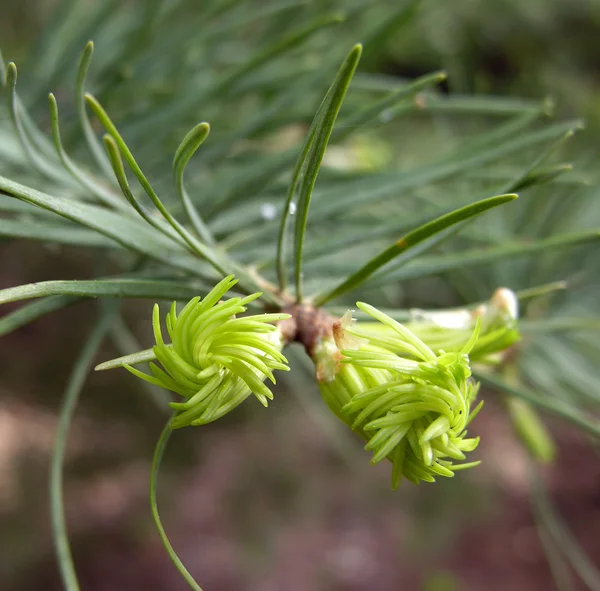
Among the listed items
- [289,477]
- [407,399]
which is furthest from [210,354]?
[289,477]

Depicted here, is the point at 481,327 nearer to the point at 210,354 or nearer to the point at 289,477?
the point at 210,354

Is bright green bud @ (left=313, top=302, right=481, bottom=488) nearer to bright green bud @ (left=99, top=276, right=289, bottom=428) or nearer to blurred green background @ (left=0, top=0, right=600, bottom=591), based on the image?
bright green bud @ (left=99, top=276, right=289, bottom=428)

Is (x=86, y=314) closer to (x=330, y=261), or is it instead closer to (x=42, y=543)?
(x=42, y=543)

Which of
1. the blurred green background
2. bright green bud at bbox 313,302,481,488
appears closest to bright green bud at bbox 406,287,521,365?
bright green bud at bbox 313,302,481,488

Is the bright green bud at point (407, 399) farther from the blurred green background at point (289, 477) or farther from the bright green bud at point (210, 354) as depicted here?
the blurred green background at point (289, 477)

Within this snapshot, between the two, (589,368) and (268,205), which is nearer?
(268,205)

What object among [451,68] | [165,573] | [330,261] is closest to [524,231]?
[330,261]

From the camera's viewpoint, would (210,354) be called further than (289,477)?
No
